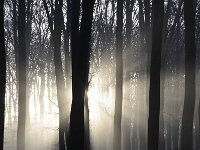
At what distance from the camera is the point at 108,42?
3144cm

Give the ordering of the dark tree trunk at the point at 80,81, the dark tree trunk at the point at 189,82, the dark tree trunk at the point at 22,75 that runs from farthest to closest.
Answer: the dark tree trunk at the point at 22,75, the dark tree trunk at the point at 189,82, the dark tree trunk at the point at 80,81

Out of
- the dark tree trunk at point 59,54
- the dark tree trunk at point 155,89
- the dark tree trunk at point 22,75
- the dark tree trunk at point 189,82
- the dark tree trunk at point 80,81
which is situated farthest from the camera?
the dark tree trunk at point 22,75

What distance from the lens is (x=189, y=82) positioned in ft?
45.1

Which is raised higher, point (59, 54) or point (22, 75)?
point (59, 54)

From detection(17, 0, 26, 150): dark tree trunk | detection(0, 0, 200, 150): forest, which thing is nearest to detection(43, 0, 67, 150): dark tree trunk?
detection(0, 0, 200, 150): forest

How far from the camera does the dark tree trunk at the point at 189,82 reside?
44.3 ft

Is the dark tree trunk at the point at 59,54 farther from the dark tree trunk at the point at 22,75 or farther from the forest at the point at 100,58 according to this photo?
the dark tree trunk at the point at 22,75

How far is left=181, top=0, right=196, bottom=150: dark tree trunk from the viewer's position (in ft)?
44.3

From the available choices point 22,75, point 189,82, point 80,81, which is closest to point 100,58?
point 22,75

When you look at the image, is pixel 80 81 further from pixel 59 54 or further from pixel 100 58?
pixel 100 58

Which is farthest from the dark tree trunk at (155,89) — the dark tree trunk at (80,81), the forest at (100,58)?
the dark tree trunk at (80,81)

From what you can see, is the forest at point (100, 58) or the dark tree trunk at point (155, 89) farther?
the dark tree trunk at point (155, 89)

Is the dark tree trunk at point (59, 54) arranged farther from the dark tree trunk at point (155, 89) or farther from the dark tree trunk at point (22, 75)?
the dark tree trunk at point (155, 89)

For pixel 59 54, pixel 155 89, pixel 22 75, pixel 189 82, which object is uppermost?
pixel 59 54
